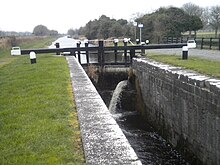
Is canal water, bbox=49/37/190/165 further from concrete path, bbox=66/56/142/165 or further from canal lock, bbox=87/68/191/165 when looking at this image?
concrete path, bbox=66/56/142/165

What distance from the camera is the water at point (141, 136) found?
767 cm

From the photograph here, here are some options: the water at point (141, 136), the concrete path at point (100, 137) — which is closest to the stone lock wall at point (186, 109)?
the water at point (141, 136)

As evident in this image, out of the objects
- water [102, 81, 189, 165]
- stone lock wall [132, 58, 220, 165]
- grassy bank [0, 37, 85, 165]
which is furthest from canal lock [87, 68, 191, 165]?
grassy bank [0, 37, 85, 165]

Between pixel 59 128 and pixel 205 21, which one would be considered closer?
pixel 59 128

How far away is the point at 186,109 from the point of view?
24.4 feet

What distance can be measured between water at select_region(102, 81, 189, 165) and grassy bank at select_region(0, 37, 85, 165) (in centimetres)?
233

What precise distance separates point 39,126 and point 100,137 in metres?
1.09

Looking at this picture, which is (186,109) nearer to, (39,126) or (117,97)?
(39,126)

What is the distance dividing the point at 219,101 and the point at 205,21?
44756mm

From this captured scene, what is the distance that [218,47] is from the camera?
19578 mm

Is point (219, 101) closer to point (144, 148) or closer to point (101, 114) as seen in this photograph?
point (101, 114)

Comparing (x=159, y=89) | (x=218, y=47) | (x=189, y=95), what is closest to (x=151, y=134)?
(x=159, y=89)

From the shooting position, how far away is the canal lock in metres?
7.81

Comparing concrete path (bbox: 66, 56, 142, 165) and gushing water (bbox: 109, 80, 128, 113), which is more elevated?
concrete path (bbox: 66, 56, 142, 165)
